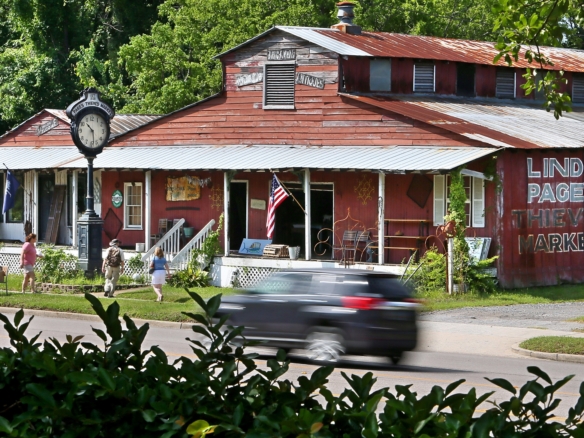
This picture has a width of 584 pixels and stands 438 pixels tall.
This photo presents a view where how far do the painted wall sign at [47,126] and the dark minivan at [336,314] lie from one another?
24282mm

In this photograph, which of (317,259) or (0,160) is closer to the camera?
(317,259)

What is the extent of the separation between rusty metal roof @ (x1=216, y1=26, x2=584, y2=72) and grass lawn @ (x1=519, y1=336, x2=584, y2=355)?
14868 mm

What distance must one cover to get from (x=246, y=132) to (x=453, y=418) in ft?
95.8

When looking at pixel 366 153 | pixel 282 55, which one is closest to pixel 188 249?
pixel 366 153

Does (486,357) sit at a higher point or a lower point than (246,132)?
lower

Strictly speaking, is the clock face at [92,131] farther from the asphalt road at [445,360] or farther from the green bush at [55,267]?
the asphalt road at [445,360]

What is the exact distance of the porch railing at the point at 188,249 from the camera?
102 feet

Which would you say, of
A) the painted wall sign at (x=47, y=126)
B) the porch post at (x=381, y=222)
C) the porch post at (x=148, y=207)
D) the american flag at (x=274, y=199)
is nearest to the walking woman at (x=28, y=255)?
the porch post at (x=148, y=207)

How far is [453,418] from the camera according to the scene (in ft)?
15.4

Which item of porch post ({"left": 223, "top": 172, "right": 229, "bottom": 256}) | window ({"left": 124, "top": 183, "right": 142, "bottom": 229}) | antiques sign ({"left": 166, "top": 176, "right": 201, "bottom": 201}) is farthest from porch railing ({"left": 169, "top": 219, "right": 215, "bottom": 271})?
window ({"left": 124, "top": 183, "right": 142, "bottom": 229})

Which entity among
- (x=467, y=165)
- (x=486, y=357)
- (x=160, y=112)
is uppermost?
(x=160, y=112)

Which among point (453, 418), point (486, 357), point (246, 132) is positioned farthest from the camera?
point (246, 132)

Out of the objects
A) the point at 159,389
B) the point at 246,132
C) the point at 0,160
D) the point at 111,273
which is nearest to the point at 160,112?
the point at 0,160

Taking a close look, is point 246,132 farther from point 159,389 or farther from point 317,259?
point 159,389
